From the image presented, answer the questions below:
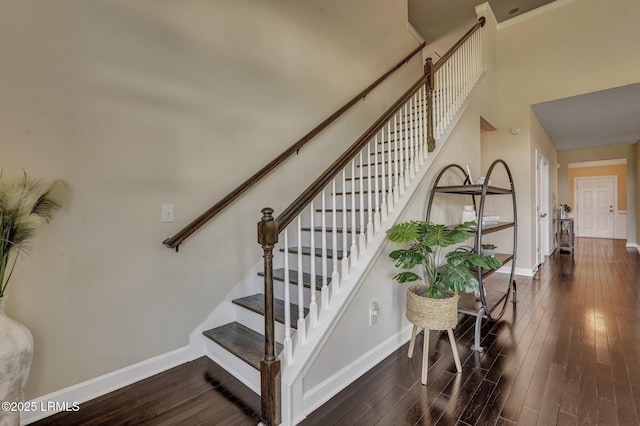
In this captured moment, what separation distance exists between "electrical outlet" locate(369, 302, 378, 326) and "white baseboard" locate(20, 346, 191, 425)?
136 cm

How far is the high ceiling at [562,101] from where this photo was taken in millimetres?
4320

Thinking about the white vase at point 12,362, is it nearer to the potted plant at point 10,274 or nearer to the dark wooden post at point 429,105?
the potted plant at point 10,274

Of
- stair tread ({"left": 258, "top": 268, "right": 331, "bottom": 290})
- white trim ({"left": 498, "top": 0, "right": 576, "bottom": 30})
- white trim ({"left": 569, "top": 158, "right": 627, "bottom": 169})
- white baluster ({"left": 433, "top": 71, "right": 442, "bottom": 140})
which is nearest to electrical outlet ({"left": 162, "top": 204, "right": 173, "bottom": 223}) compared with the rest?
stair tread ({"left": 258, "top": 268, "right": 331, "bottom": 290})

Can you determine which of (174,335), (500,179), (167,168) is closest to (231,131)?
(167,168)

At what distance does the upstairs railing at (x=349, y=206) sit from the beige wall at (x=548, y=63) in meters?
0.87

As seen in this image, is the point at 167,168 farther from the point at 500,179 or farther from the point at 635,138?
the point at 635,138

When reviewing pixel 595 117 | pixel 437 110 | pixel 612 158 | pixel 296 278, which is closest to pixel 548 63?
pixel 595 117

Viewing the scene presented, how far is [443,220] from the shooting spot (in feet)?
10.1

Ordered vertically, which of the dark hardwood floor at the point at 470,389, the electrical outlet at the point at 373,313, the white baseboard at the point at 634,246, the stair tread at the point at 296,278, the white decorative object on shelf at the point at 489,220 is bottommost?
the dark hardwood floor at the point at 470,389

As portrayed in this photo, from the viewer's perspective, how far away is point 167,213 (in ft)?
6.86

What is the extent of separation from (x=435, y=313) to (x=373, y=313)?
0.42 metres

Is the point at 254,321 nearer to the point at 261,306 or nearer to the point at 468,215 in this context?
the point at 261,306

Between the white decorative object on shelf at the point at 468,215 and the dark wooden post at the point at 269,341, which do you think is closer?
the dark wooden post at the point at 269,341

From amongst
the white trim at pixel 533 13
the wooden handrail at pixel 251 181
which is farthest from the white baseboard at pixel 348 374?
the white trim at pixel 533 13
